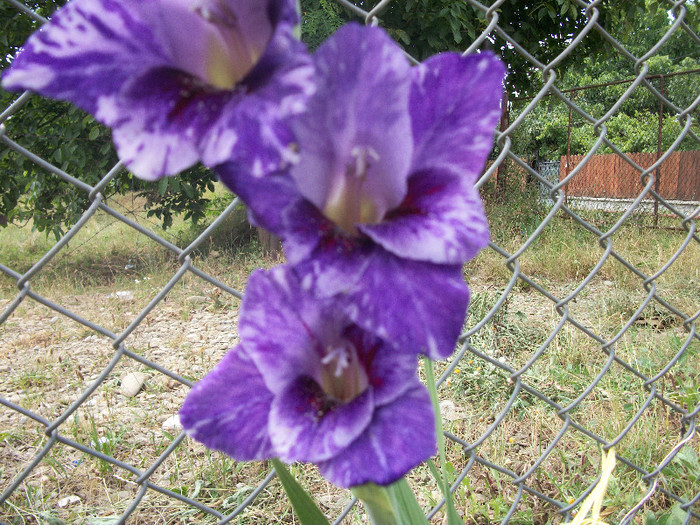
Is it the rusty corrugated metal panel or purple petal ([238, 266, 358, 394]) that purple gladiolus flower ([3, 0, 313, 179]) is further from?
the rusty corrugated metal panel

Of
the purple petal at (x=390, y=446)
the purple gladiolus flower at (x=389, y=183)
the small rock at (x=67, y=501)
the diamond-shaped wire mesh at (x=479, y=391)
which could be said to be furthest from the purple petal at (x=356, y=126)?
the small rock at (x=67, y=501)

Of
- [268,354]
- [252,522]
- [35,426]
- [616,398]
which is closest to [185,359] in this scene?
[35,426]

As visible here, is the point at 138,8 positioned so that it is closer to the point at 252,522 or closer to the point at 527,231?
the point at 252,522

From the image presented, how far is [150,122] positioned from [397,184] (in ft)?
0.45

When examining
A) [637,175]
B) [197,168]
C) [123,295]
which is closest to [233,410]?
[197,168]

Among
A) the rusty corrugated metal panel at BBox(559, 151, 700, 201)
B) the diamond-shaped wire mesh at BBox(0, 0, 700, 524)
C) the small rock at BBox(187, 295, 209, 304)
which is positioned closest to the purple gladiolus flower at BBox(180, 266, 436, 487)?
the diamond-shaped wire mesh at BBox(0, 0, 700, 524)

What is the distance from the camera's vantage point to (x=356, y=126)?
27cm

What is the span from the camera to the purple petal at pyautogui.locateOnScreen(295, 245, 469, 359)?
0.24 meters

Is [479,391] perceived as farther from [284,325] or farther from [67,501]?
[284,325]

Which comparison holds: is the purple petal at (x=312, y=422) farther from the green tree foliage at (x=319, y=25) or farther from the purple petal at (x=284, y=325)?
the green tree foliage at (x=319, y=25)

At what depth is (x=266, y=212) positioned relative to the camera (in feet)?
0.83

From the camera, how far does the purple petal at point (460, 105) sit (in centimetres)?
27

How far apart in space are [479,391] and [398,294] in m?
2.11

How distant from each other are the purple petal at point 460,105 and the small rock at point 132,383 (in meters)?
2.36
